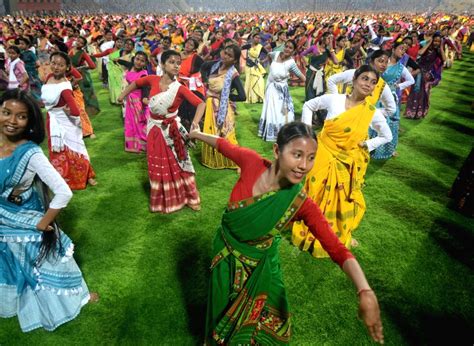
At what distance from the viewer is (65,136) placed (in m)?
4.81

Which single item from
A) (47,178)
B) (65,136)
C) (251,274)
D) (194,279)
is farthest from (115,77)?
(251,274)

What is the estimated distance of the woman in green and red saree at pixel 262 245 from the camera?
1.67 m

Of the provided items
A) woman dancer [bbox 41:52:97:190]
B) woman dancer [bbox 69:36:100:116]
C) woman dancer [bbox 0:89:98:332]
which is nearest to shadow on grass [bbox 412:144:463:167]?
woman dancer [bbox 41:52:97:190]

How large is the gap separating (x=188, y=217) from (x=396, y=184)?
3333 millimetres

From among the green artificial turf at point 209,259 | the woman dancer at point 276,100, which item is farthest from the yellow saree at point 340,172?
the woman dancer at point 276,100

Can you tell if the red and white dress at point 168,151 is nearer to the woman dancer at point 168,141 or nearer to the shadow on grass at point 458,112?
the woman dancer at point 168,141

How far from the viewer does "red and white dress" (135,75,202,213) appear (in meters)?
3.89

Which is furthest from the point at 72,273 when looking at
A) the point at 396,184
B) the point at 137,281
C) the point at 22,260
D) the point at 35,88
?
the point at 35,88

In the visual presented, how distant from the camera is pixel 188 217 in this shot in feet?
14.5

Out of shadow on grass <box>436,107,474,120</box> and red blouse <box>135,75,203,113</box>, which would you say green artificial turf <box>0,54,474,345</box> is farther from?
shadow on grass <box>436,107,474,120</box>

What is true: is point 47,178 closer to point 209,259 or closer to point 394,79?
point 209,259

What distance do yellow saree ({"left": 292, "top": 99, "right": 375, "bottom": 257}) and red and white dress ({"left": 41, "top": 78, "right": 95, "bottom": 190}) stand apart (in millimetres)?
3119

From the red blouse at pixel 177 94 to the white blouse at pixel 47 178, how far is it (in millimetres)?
1851

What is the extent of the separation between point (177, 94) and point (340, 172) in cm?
191
